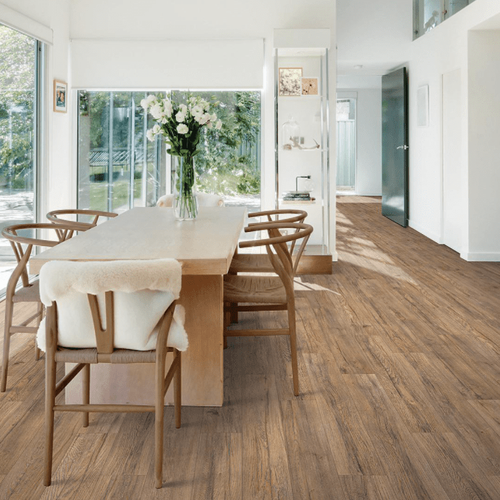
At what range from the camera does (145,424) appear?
2.62 metres

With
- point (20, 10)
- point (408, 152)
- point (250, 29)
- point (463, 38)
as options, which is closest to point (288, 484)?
point (20, 10)

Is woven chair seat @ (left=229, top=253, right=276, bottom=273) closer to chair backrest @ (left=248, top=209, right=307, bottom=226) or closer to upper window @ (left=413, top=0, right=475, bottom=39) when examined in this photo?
chair backrest @ (left=248, top=209, right=307, bottom=226)

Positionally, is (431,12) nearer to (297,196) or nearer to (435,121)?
(435,121)

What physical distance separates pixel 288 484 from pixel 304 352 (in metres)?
1.49

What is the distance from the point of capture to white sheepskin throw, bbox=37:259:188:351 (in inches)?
77.3

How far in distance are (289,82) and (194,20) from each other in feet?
4.16

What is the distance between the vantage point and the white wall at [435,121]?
252 inches

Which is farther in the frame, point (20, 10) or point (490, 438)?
point (20, 10)

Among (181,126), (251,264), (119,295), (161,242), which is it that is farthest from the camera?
(251,264)

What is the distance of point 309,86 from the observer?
20.4ft

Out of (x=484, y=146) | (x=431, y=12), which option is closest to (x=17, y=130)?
(x=484, y=146)

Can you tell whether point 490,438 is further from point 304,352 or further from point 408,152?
point 408,152

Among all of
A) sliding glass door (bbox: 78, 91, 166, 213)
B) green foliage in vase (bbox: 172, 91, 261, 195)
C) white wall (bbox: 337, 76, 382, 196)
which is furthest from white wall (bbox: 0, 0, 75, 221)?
white wall (bbox: 337, 76, 382, 196)

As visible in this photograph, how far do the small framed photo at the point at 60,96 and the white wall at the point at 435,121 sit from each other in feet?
13.9
